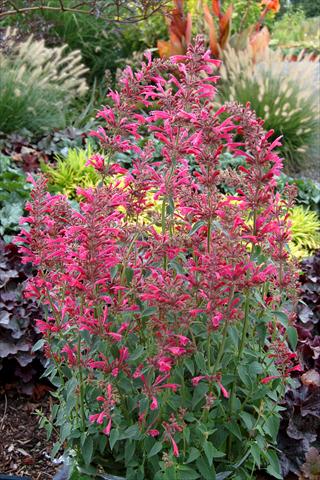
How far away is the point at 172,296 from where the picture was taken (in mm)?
1603

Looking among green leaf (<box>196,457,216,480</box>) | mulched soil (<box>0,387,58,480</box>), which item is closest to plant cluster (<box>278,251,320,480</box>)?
green leaf (<box>196,457,216,480</box>)

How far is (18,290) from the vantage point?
11.1 feet

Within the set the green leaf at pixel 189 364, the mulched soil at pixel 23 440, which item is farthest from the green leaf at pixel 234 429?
the mulched soil at pixel 23 440

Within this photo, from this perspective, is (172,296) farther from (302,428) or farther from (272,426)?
(302,428)

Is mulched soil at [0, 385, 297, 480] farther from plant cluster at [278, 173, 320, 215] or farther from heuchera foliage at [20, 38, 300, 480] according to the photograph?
plant cluster at [278, 173, 320, 215]

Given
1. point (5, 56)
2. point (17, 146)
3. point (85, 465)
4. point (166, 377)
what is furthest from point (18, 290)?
point (5, 56)

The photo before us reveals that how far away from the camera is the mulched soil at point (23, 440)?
110 inches

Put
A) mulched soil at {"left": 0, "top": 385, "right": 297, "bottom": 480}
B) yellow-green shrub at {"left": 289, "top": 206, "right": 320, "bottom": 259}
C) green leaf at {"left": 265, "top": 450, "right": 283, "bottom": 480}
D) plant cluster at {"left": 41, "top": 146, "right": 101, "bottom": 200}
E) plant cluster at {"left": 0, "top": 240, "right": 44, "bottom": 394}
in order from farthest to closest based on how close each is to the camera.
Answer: plant cluster at {"left": 41, "top": 146, "right": 101, "bottom": 200} < yellow-green shrub at {"left": 289, "top": 206, "right": 320, "bottom": 259} < plant cluster at {"left": 0, "top": 240, "right": 44, "bottom": 394} < mulched soil at {"left": 0, "top": 385, "right": 297, "bottom": 480} < green leaf at {"left": 265, "top": 450, "right": 283, "bottom": 480}

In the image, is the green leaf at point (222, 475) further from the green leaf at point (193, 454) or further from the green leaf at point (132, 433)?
the green leaf at point (132, 433)

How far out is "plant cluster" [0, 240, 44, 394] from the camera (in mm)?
3143

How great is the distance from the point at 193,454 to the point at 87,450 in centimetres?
32

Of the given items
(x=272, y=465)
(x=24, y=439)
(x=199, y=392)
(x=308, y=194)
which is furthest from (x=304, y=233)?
(x=199, y=392)

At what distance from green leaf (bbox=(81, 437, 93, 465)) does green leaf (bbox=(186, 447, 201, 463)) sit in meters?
0.30

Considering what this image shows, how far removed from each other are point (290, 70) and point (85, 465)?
5.93 meters
